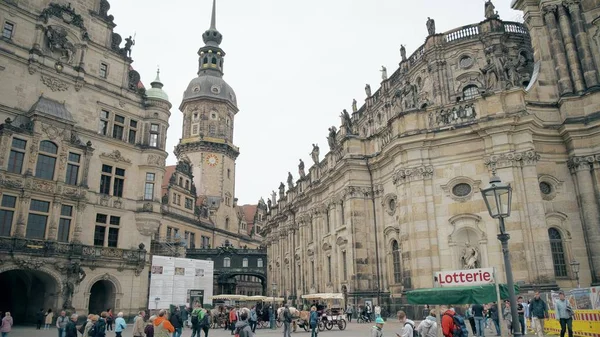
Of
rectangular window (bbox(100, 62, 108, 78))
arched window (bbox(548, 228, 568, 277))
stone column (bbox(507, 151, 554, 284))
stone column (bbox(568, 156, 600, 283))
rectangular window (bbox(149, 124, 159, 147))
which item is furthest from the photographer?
rectangular window (bbox(149, 124, 159, 147))

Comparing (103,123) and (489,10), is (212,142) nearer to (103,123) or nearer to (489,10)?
(103,123)

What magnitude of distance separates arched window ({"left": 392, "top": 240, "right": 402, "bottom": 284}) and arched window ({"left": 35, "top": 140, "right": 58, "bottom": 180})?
2416cm

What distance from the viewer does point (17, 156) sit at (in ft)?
97.8

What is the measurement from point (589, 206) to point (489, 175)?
558 cm

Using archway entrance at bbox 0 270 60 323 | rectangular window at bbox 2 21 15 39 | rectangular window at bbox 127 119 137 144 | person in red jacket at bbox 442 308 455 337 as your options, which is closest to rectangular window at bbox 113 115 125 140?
rectangular window at bbox 127 119 137 144

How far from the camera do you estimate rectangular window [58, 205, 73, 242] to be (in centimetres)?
3144

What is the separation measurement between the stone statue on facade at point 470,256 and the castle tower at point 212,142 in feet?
186

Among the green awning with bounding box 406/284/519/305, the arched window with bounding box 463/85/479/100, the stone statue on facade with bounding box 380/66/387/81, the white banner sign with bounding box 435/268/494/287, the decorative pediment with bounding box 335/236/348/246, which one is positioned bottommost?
the green awning with bounding box 406/284/519/305

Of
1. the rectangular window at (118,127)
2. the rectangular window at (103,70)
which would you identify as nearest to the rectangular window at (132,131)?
the rectangular window at (118,127)

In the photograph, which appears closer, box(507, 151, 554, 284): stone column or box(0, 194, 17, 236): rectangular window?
box(507, 151, 554, 284): stone column

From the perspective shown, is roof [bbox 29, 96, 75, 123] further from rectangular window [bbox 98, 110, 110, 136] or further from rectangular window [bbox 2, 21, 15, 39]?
rectangular window [bbox 2, 21, 15, 39]

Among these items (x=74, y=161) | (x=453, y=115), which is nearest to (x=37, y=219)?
(x=74, y=161)

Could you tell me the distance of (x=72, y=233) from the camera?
31844 millimetres

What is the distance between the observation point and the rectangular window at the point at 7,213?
28.6 m
